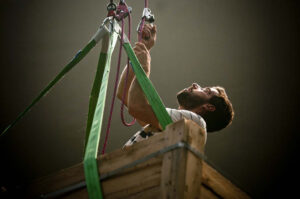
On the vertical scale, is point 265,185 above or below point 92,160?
above

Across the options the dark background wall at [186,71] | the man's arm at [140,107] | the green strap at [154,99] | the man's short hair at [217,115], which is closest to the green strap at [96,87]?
the man's arm at [140,107]

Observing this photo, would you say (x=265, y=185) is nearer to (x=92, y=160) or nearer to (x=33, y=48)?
(x=33, y=48)

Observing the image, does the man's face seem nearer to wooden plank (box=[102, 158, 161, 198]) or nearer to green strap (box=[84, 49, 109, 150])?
green strap (box=[84, 49, 109, 150])

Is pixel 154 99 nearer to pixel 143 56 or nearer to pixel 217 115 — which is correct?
pixel 143 56

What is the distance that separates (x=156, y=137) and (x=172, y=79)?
3.01 m

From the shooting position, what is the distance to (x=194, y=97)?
64.6 inches

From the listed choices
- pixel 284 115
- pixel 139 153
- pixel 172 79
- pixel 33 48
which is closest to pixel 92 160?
pixel 139 153

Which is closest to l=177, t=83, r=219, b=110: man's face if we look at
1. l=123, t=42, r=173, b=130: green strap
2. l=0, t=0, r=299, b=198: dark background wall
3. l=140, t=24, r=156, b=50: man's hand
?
l=140, t=24, r=156, b=50: man's hand

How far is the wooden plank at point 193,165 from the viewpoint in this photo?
73cm

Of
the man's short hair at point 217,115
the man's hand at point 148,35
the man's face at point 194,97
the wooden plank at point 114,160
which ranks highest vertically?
the man's hand at point 148,35

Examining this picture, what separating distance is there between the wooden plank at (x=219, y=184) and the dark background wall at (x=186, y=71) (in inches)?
112

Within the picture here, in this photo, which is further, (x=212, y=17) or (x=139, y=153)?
(x=212, y=17)

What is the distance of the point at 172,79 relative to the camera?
3787 mm

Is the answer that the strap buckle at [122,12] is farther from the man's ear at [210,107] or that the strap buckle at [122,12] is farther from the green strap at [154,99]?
the man's ear at [210,107]
